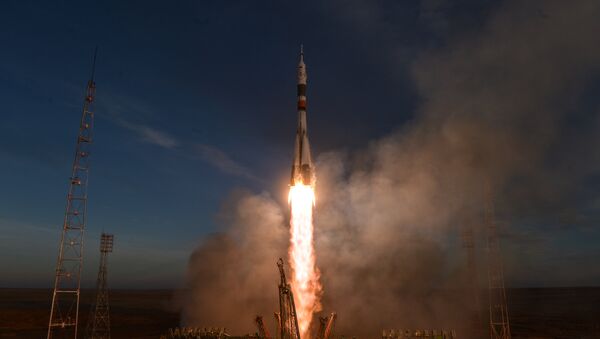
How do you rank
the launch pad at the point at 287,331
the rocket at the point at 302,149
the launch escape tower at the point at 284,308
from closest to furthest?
the launch escape tower at the point at 284,308 < the launch pad at the point at 287,331 < the rocket at the point at 302,149

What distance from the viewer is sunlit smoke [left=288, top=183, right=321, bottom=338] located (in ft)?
168

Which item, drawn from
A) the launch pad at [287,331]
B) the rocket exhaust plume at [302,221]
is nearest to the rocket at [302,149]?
the rocket exhaust plume at [302,221]

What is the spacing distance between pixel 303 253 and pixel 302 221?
3943 millimetres

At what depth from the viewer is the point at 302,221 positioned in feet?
170

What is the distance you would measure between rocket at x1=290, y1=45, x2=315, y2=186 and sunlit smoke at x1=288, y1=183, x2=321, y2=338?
0.94 meters

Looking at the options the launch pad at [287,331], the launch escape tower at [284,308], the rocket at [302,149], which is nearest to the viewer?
the launch escape tower at [284,308]

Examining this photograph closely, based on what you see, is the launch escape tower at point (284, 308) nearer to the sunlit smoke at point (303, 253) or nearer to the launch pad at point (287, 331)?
the launch pad at point (287, 331)

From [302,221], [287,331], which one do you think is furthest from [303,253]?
[287,331]

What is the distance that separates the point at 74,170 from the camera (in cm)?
5128

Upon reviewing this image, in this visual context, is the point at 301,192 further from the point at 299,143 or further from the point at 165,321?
the point at 165,321

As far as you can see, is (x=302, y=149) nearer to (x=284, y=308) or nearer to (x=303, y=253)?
(x=303, y=253)

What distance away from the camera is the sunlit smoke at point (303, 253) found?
5112 cm

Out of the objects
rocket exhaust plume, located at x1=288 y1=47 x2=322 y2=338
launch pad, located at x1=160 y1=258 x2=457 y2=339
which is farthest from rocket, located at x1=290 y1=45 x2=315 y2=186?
launch pad, located at x1=160 y1=258 x2=457 y2=339

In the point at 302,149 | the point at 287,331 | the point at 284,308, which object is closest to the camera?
the point at 284,308
